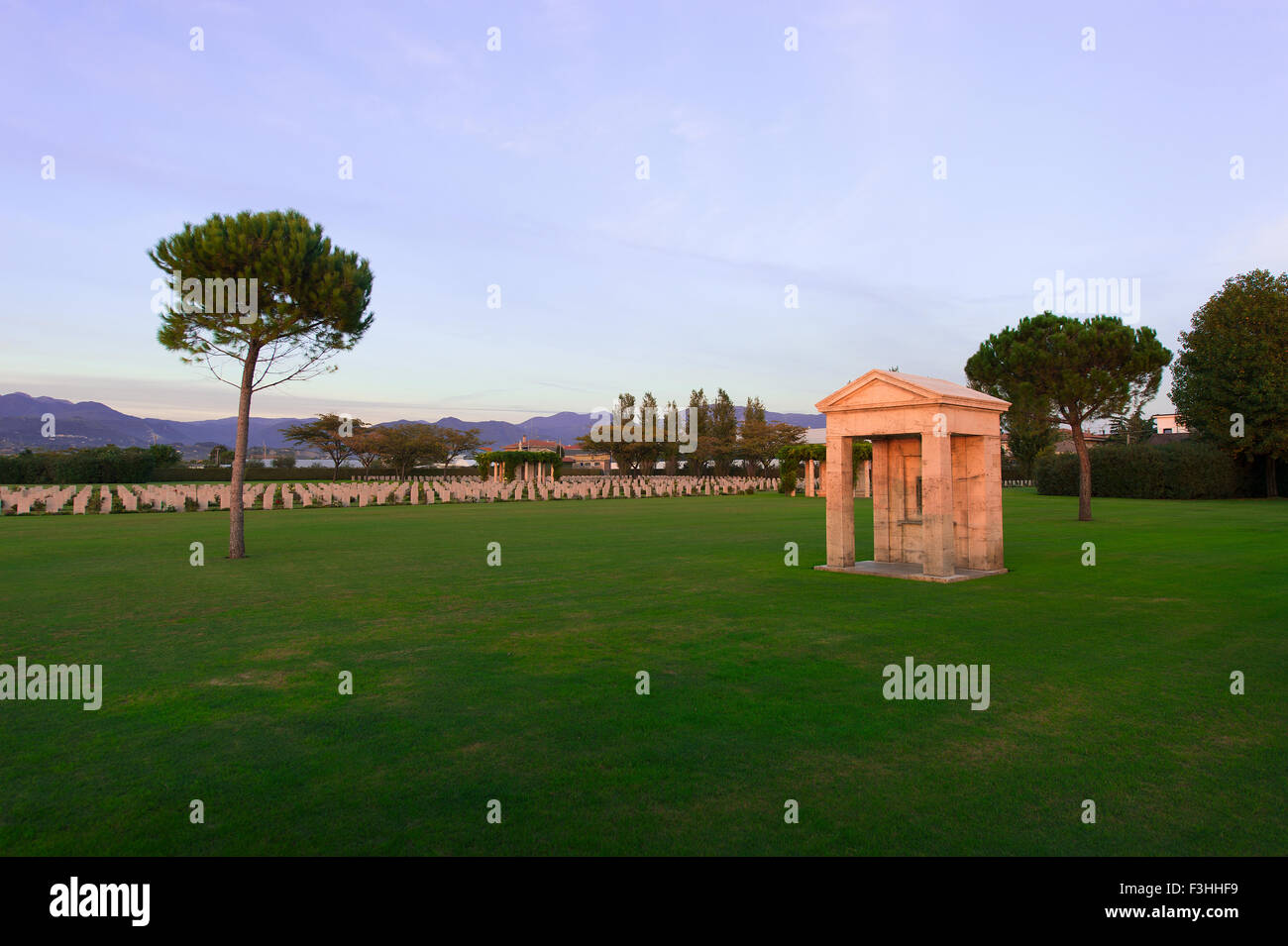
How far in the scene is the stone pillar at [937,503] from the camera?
1152 cm

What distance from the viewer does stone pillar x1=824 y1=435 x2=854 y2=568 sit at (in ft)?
41.9

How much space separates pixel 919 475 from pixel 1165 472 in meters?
33.1

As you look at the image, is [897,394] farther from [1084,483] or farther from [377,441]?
[377,441]

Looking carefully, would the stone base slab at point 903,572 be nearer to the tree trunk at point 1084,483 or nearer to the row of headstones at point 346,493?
the tree trunk at point 1084,483

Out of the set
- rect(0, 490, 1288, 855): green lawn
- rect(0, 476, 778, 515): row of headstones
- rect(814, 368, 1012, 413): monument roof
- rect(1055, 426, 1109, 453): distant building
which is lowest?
rect(0, 490, 1288, 855): green lawn

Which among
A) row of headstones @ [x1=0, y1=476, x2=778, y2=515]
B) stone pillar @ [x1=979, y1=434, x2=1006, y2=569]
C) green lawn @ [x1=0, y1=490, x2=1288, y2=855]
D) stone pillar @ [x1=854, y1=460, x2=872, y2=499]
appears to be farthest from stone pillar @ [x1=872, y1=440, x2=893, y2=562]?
stone pillar @ [x1=854, y1=460, x2=872, y2=499]

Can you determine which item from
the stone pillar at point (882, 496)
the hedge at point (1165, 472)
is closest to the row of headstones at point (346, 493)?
the stone pillar at point (882, 496)

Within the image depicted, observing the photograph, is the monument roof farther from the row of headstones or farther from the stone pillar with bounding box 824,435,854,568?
the row of headstones

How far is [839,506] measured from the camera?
12945 millimetres

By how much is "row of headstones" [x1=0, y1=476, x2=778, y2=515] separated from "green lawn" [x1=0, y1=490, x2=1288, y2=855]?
61.6ft

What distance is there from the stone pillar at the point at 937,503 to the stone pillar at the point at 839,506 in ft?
4.62
